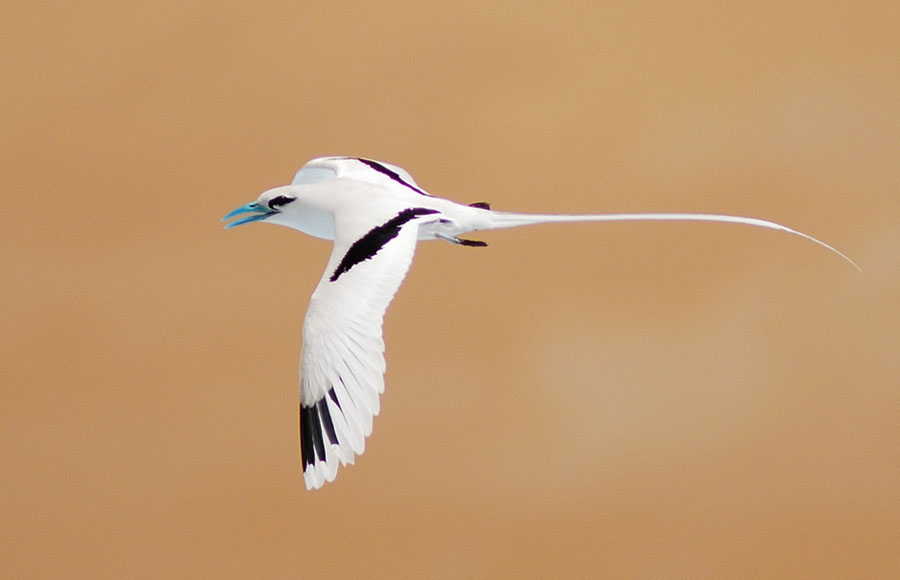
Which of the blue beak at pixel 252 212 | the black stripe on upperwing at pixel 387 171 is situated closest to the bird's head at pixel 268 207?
the blue beak at pixel 252 212

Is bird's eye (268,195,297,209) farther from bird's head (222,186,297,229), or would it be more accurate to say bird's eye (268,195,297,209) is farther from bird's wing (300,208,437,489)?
bird's wing (300,208,437,489)

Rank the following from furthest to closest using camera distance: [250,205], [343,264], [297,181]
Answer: [297,181] < [250,205] < [343,264]

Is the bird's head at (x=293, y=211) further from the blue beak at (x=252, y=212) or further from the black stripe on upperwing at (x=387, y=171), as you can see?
the black stripe on upperwing at (x=387, y=171)

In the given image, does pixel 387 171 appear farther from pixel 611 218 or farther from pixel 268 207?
pixel 611 218

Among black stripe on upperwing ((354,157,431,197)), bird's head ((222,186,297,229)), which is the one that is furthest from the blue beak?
black stripe on upperwing ((354,157,431,197))

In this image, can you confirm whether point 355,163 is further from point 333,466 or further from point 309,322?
point 333,466

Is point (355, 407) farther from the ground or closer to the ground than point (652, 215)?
closer to the ground

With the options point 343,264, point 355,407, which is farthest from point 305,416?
point 343,264
